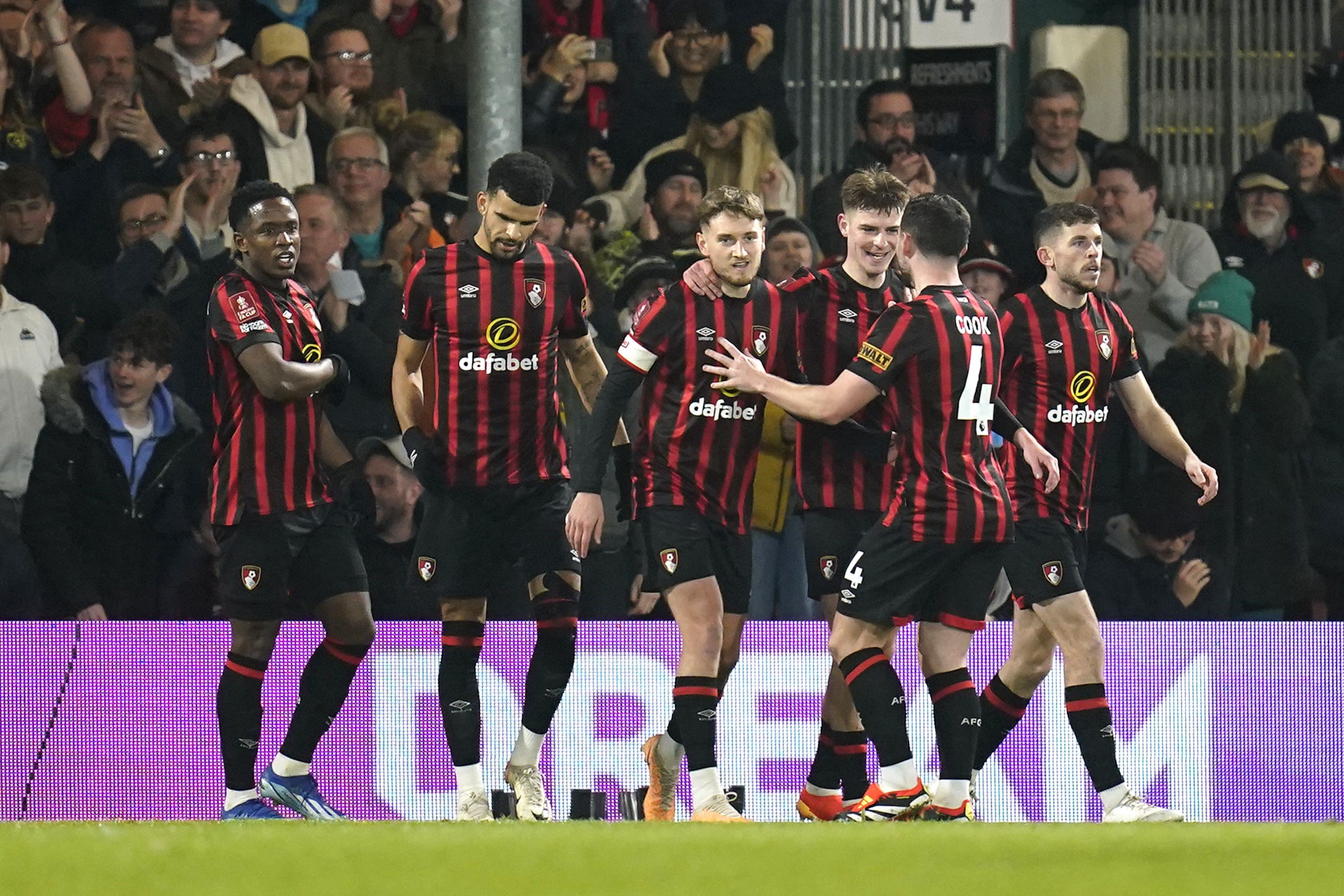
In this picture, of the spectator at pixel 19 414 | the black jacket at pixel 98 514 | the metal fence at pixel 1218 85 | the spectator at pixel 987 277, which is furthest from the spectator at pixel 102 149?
the metal fence at pixel 1218 85

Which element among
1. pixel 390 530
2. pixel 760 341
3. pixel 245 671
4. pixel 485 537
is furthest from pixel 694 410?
pixel 390 530

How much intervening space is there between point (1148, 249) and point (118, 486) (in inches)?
191

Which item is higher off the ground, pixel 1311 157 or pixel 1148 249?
pixel 1311 157

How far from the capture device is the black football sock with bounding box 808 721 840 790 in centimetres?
719

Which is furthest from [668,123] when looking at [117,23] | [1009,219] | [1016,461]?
[1016,461]

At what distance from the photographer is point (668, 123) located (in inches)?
411

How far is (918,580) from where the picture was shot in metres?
6.34

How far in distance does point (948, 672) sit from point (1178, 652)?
2.26 metres

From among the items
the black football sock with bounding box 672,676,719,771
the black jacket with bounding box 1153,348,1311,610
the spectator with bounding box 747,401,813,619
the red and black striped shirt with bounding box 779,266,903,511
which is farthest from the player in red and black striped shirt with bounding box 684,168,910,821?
the black jacket with bounding box 1153,348,1311,610

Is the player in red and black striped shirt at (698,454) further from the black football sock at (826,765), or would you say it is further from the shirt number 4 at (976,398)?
the shirt number 4 at (976,398)

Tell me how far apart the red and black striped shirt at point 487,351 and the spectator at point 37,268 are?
2811 millimetres

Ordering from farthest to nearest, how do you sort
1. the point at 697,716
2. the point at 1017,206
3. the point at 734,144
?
1. the point at 734,144
2. the point at 1017,206
3. the point at 697,716

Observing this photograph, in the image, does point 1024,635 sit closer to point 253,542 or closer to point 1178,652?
point 1178,652

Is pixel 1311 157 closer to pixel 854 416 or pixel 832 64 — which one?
pixel 832 64
